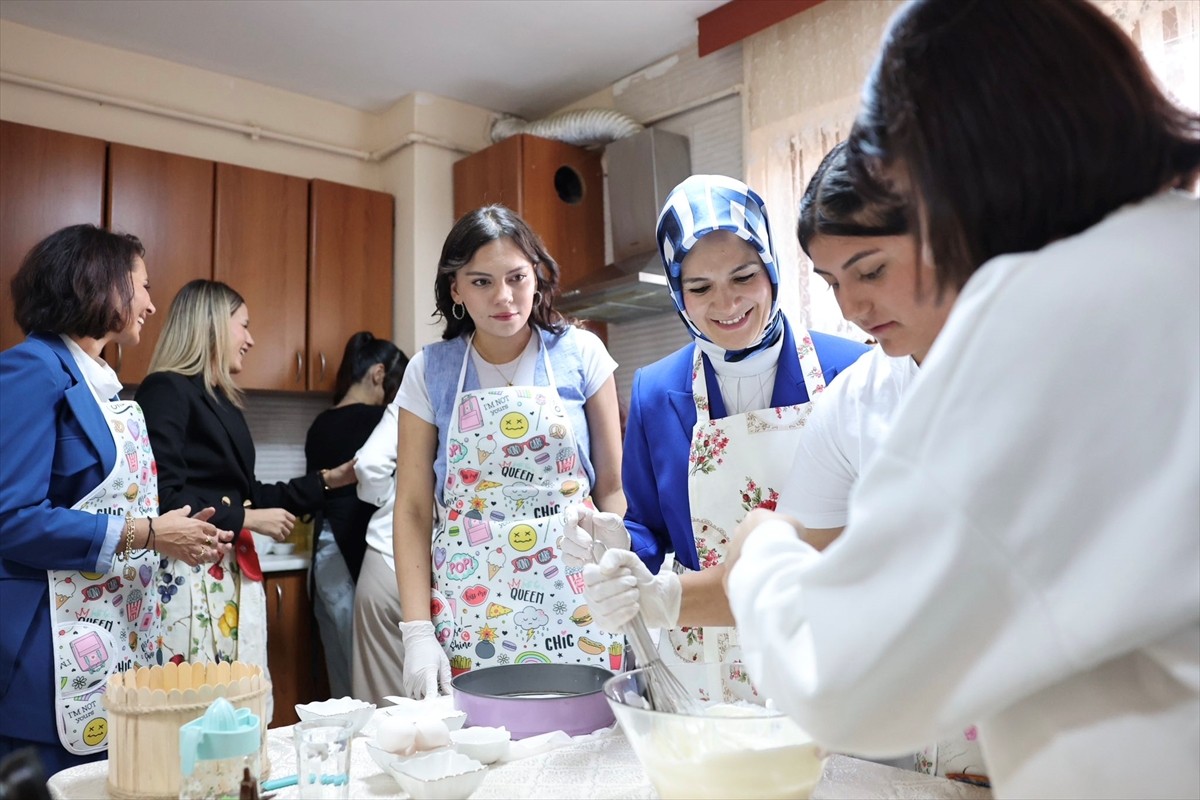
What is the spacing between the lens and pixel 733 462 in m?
1.53

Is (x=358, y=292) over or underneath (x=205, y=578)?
over

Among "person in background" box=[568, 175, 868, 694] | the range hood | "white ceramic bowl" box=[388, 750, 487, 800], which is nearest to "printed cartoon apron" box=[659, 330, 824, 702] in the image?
Result: "person in background" box=[568, 175, 868, 694]

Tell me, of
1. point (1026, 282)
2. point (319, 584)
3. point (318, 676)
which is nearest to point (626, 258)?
point (319, 584)

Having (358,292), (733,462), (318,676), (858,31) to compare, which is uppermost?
(858,31)

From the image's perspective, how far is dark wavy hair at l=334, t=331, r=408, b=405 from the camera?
3.75 meters

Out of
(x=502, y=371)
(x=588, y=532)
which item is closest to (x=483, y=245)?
(x=502, y=371)

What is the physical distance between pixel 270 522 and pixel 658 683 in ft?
6.82

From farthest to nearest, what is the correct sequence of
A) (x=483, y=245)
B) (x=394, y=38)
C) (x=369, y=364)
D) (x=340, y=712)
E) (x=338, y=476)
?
(x=369, y=364), (x=394, y=38), (x=338, y=476), (x=483, y=245), (x=340, y=712)

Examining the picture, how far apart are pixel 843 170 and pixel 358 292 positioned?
326 cm

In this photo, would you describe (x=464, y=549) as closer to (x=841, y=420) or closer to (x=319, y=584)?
(x=841, y=420)

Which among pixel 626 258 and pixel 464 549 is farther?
pixel 626 258

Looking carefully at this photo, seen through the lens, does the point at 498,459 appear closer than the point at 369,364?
Yes

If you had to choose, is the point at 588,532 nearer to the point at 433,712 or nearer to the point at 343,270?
the point at 433,712

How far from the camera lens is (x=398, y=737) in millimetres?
1014
